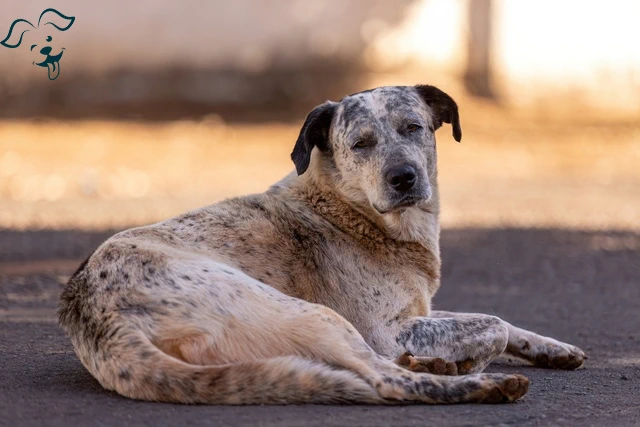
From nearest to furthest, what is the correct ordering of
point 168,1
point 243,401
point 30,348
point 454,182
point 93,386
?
point 243,401 → point 93,386 → point 30,348 → point 454,182 → point 168,1

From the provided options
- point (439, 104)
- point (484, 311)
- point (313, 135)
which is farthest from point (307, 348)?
point (484, 311)

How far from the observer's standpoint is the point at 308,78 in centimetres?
1652

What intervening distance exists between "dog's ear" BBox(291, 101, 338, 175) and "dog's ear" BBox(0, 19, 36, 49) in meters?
10.6

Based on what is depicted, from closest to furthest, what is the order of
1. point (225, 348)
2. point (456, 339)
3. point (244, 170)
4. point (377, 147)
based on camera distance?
point (225, 348)
point (456, 339)
point (377, 147)
point (244, 170)

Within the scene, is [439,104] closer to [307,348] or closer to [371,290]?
[371,290]

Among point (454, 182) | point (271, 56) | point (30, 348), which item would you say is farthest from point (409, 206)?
point (271, 56)

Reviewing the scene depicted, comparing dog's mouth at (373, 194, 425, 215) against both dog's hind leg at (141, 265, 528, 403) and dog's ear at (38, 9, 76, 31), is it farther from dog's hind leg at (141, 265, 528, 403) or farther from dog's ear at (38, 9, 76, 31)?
dog's ear at (38, 9, 76, 31)

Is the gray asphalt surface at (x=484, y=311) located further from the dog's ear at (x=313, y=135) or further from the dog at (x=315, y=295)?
the dog's ear at (x=313, y=135)

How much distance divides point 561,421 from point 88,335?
1.88 metres

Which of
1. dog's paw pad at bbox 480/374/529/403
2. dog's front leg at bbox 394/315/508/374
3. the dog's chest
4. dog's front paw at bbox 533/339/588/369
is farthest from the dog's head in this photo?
dog's paw pad at bbox 480/374/529/403

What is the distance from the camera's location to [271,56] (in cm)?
1650

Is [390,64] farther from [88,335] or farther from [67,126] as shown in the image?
[88,335]

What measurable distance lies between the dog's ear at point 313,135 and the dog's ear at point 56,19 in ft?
34.7

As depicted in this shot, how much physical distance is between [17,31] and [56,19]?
57cm
